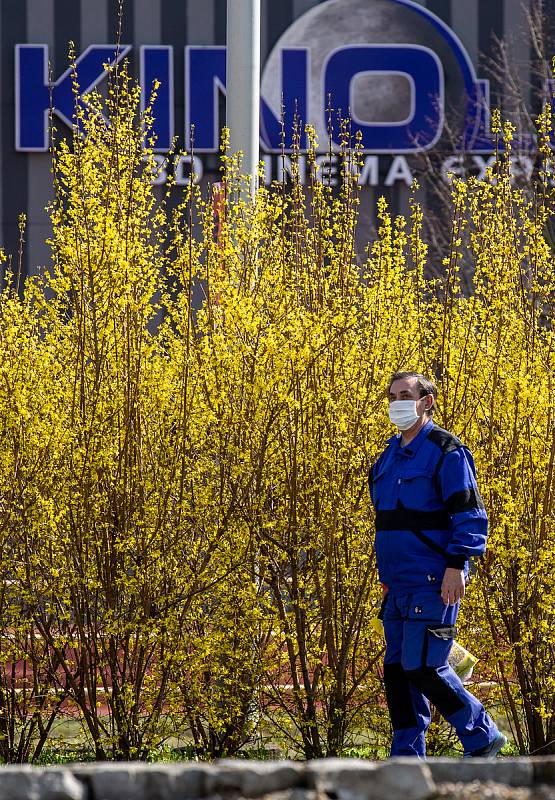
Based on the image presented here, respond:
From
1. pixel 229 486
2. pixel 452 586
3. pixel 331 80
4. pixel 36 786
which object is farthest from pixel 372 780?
pixel 331 80

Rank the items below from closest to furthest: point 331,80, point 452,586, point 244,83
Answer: point 452,586 < point 244,83 < point 331,80

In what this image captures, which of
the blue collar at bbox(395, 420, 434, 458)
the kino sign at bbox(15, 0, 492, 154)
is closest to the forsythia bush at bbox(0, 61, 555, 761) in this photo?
the blue collar at bbox(395, 420, 434, 458)

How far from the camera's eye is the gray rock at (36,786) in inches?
115

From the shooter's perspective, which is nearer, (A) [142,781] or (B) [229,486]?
(A) [142,781]

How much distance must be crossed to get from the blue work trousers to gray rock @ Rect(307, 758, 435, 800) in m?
1.46

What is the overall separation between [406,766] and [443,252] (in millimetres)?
11772

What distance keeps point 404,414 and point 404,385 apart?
0.12 m

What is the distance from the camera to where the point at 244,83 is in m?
7.02

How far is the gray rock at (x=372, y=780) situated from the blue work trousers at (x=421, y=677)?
4.78ft

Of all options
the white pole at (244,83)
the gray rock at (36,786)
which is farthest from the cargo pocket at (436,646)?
the white pole at (244,83)

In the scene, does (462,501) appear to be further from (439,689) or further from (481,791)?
Answer: (481,791)

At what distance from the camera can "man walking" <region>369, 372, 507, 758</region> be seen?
443 centimetres

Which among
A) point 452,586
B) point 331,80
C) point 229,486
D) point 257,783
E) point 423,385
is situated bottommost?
point 257,783

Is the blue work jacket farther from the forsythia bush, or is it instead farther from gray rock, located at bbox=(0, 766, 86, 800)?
gray rock, located at bbox=(0, 766, 86, 800)
